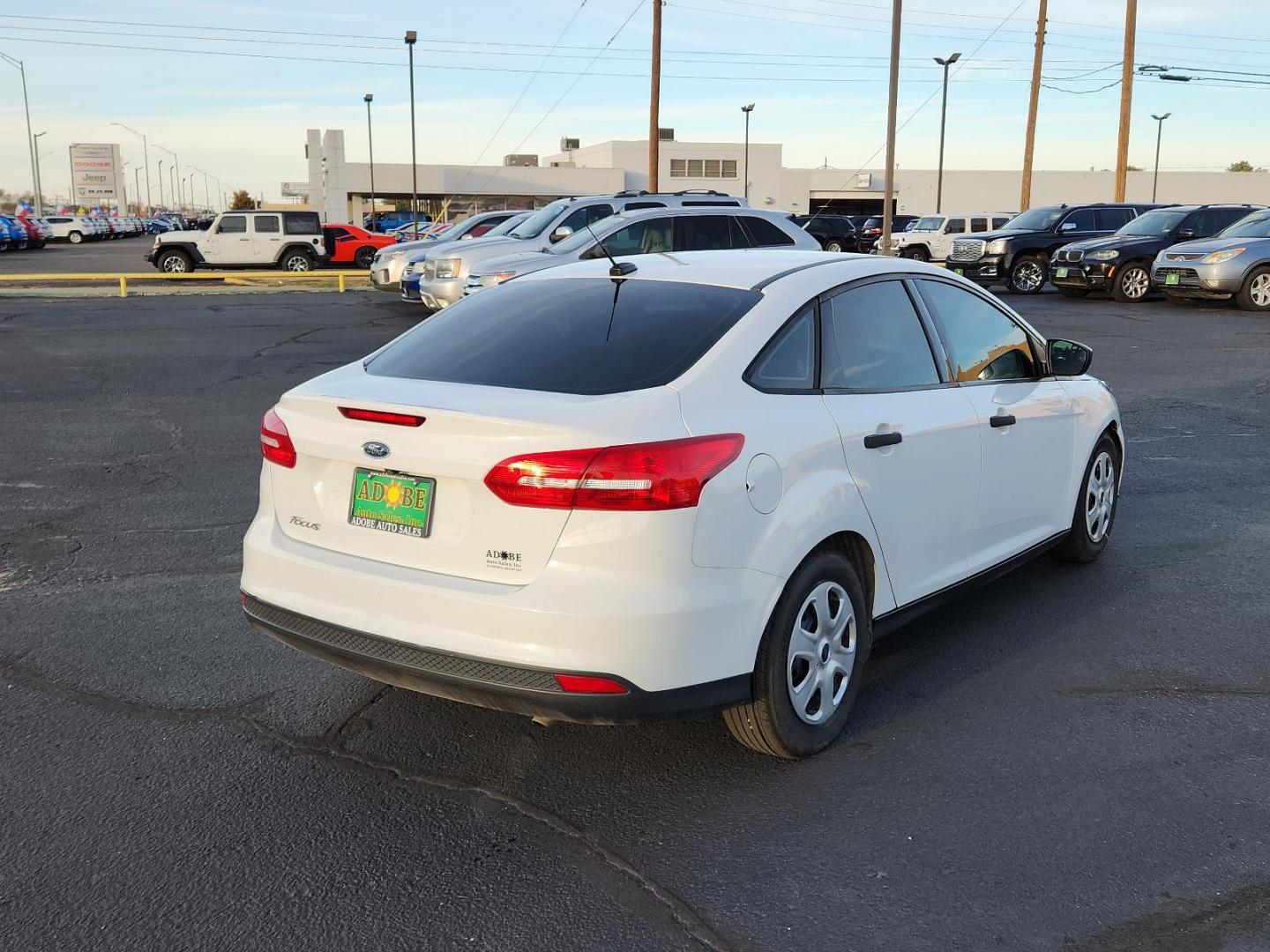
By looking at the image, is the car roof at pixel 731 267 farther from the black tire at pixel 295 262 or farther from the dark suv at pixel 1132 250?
the black tire at pixel 295 262

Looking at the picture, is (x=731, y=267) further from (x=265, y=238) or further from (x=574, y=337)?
(x=265, y=238)

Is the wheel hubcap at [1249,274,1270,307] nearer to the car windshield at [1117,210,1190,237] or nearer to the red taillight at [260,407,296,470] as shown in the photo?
the car windshield at [1117,210,1190,237]

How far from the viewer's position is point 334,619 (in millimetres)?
3740

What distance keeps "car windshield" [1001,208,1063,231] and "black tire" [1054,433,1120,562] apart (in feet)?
72.8

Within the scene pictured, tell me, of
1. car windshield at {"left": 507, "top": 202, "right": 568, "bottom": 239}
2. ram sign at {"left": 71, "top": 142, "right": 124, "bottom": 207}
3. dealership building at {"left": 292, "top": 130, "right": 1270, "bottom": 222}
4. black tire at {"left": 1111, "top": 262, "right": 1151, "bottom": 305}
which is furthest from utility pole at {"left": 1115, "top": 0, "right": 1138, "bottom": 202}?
ram sign at {"left": 71, "top": 142, "right": 124, "bottom": 207}

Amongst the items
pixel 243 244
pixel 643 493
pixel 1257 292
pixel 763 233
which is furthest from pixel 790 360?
pixel 243 244

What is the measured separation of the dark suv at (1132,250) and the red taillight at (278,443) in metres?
22.1

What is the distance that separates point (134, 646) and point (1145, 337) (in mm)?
15503

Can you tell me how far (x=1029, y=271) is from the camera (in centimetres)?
2636

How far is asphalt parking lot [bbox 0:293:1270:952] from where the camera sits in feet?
10.1

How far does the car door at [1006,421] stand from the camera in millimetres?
4938

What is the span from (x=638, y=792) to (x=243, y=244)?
111 ft

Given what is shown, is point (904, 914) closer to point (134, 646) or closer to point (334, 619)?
point (334, 619)

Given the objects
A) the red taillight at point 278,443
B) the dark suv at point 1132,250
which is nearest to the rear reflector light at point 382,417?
the red taillight at point 278,443
